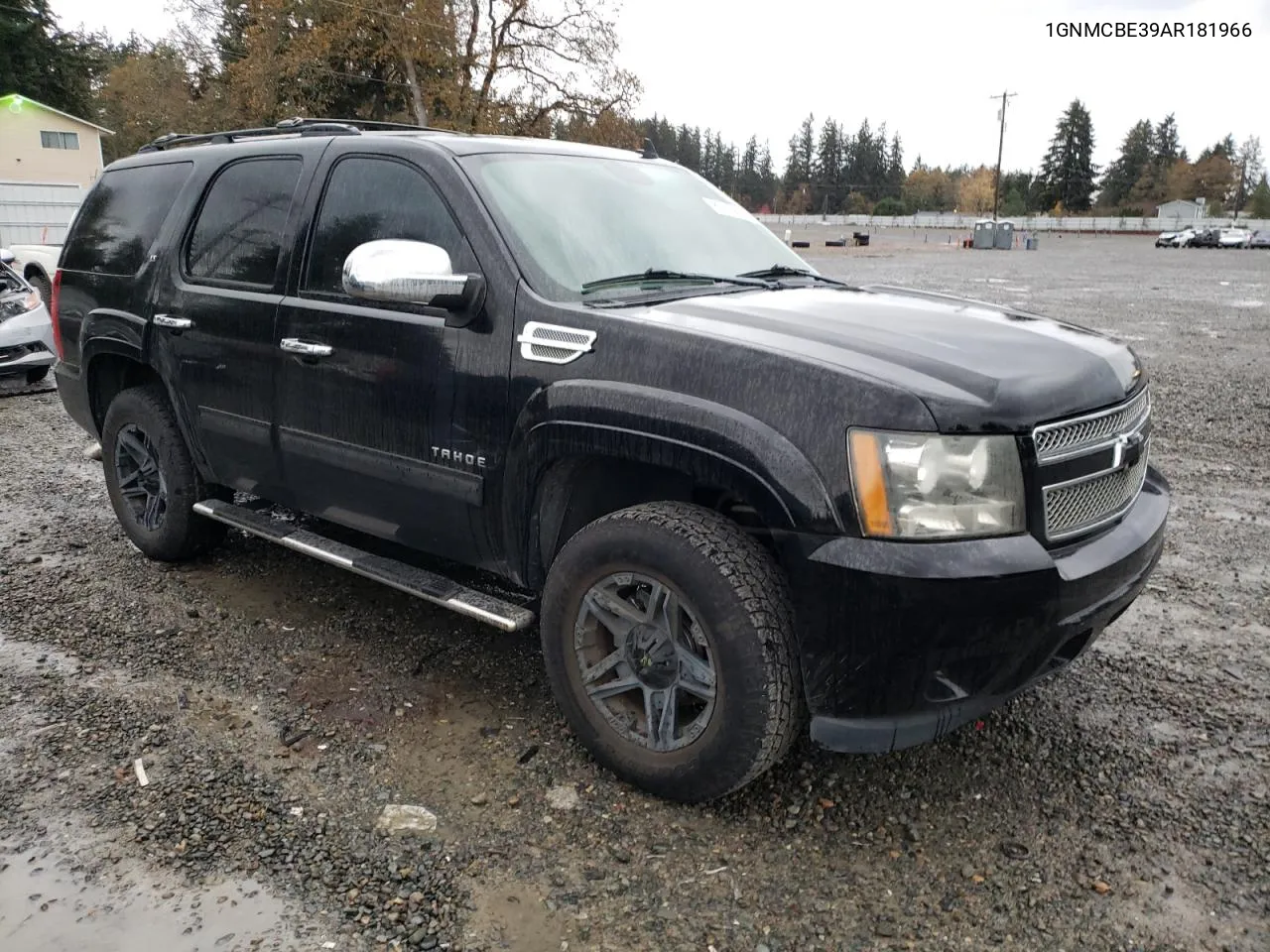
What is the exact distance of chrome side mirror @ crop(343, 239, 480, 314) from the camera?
10.0ft

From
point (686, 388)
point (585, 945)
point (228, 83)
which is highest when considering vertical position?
point (228, 83)

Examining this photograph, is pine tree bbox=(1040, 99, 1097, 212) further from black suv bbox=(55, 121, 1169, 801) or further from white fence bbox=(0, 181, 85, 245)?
black suv bbox=(55, 121, 1169, 801)

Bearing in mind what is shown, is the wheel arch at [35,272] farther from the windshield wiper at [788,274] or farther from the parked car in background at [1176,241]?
the parked car in background at [1176,241]

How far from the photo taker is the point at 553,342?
3035 mm

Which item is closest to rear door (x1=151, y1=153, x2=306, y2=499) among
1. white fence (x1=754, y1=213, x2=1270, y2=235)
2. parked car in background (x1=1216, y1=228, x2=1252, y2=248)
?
parked car in background (x1=1216, y1=228, x2=1252, y2=248)

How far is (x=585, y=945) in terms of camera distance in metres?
2.40

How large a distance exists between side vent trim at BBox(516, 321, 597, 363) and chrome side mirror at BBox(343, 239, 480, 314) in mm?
254

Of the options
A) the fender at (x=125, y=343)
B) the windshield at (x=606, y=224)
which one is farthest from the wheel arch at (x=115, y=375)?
the windshield at (x=606, y=224)

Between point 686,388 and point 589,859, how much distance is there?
129 cm

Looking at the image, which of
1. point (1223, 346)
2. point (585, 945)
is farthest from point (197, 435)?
point (1223, 346)

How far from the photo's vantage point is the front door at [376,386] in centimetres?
333

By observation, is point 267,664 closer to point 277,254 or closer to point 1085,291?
point 277,254

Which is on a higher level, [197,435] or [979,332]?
[979,332]

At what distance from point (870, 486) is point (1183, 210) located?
112 m
